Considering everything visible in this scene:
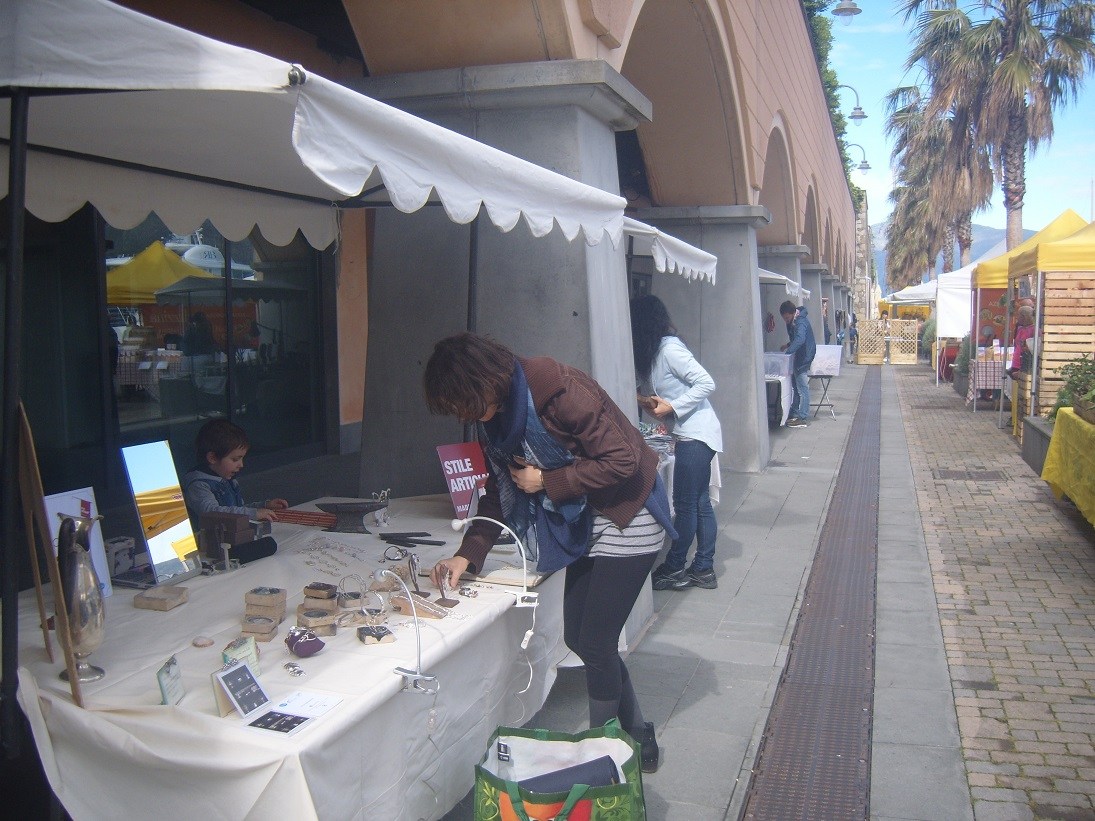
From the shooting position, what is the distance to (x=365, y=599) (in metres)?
2.97

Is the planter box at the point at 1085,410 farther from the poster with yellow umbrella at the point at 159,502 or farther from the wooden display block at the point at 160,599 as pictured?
the wooden display block at the point at 160,599

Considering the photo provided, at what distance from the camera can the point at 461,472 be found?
14.0 ft

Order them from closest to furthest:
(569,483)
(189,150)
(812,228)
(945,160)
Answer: (569,483) → (189,150) → (812,228) → (945,160)

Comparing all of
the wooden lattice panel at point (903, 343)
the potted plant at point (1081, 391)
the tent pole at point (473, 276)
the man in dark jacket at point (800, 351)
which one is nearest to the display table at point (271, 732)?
the tent pole at point (473, 276)

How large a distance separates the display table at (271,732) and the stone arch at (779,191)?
12515 millimetres

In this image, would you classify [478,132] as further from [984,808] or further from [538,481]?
[984,808]

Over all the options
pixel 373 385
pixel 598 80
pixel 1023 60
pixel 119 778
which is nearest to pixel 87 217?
pixel 373 385

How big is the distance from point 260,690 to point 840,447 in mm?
11139

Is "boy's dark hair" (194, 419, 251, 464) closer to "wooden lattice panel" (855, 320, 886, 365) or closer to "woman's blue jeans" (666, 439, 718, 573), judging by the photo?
"woman's blue jeans" (666, 439, 718, 573)

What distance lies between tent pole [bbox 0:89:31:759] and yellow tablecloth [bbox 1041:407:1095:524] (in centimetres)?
666

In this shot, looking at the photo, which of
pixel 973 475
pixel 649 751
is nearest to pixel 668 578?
pixel 649 751

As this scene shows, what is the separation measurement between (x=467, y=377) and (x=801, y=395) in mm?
12617

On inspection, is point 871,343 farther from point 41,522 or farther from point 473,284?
point 41,522

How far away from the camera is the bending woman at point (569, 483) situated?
112 inches
